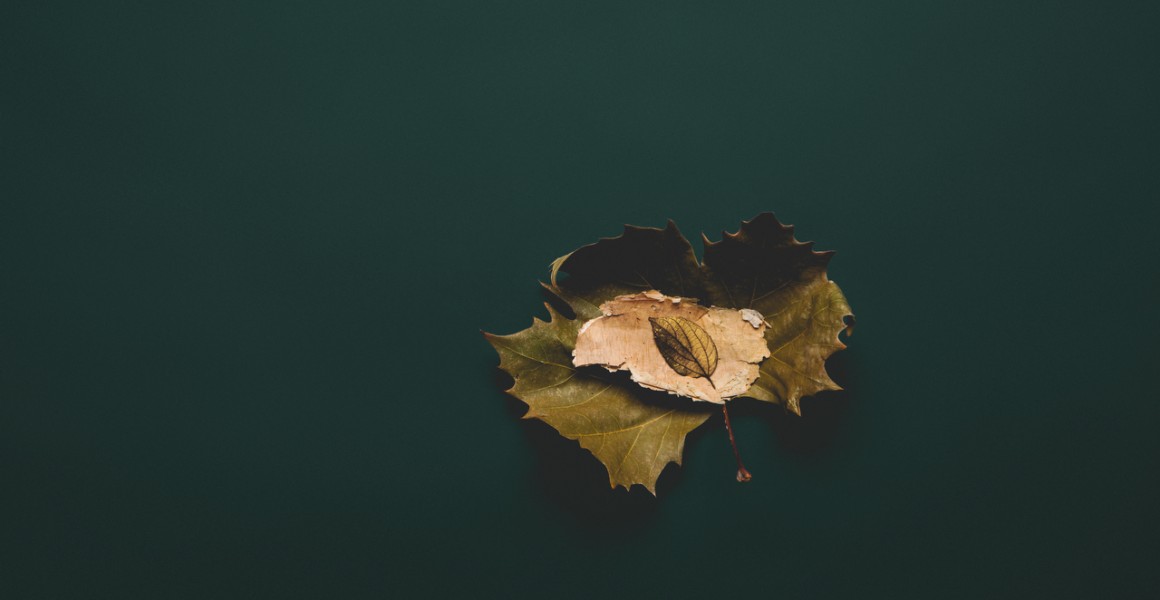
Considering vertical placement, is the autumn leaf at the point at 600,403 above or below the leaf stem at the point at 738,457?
above

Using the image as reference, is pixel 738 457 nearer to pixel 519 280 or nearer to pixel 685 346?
pixel 685 346

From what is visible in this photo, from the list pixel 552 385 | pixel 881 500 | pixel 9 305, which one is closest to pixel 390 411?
pixel 552 385

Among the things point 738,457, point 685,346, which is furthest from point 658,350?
point 738,457

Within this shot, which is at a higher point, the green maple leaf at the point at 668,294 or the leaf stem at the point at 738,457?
the green maple leaf at the point at 668,294

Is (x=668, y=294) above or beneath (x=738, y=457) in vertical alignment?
above

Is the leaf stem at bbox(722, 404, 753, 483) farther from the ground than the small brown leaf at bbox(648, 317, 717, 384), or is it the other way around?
the small brown leaf at bbox(648, 317, 717, 384)
